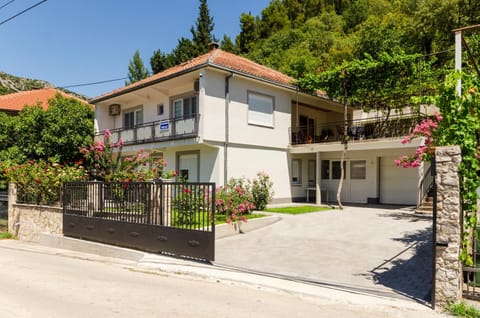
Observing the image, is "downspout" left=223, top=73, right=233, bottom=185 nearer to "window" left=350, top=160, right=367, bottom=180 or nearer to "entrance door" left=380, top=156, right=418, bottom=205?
"window" left=350, top=160, right=367, bottom=180

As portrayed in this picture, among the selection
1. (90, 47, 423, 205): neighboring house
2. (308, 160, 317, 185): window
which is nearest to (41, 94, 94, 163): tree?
(90, 47, 423, 205): neighboring house

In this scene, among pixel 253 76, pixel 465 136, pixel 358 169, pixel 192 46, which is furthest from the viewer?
pixel 192 46

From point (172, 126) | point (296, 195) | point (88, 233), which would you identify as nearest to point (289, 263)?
point (88, 233)

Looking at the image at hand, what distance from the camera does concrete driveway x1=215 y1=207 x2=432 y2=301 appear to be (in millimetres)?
6543

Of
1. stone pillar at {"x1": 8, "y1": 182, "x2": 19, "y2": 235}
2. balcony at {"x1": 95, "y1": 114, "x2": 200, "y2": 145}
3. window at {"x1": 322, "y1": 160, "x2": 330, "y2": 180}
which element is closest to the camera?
stone pillar at {"x1": 8, "y1": 182, "x2": 19, "y2": 235}

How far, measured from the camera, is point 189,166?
18.1m

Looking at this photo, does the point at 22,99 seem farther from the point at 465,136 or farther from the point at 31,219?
the point at 465,136

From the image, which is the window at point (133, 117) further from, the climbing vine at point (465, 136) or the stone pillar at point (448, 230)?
the stone pillar at point (448, 230)

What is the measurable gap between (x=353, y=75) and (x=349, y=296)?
44.4 feet

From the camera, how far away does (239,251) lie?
9266mm

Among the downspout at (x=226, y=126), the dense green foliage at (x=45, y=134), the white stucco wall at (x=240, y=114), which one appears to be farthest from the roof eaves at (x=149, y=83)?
the dense green foliage at (x=45, y=134)

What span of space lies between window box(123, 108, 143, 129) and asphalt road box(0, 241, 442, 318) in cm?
1470

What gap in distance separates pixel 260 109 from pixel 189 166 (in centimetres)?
475

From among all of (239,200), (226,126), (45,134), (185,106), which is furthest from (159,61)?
(239,200)
